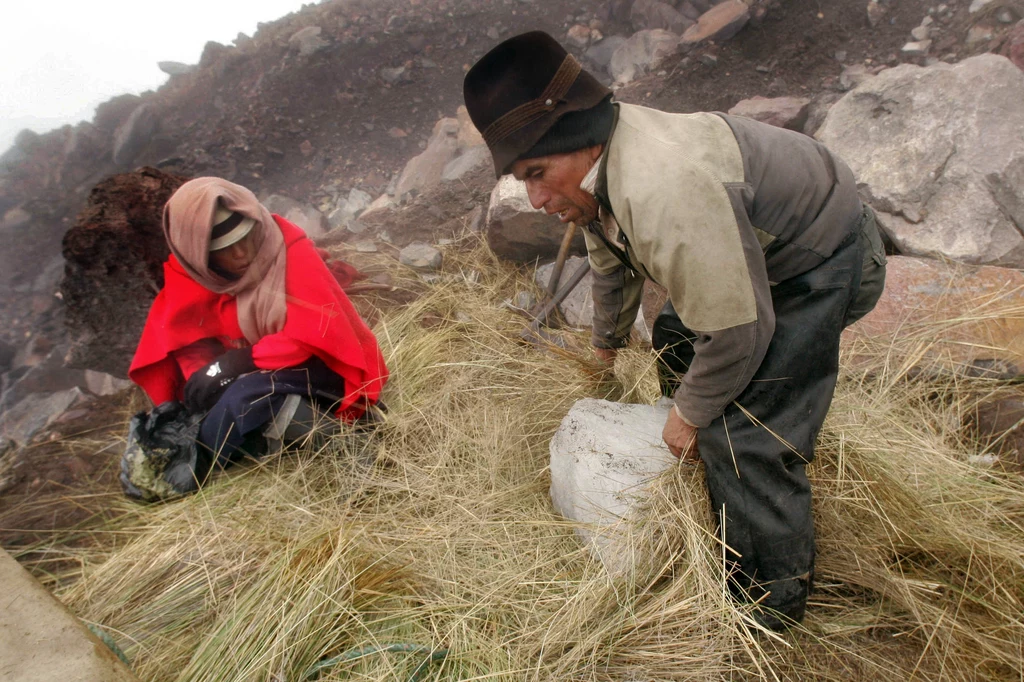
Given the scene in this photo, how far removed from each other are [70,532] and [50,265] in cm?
485

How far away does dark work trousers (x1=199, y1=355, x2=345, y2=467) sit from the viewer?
2.55 metres

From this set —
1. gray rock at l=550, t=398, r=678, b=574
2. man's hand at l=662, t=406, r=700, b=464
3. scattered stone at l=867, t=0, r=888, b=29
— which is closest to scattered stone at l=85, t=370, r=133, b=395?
gray rock at l=550, t=398, r=678, b=574

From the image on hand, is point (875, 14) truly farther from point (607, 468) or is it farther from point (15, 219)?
point (15, 219)

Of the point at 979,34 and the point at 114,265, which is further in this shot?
the point at 979,34

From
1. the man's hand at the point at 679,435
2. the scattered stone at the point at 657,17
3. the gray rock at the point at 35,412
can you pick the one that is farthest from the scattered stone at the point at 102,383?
the scattered stone at the point at 657,17

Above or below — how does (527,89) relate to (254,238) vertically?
above

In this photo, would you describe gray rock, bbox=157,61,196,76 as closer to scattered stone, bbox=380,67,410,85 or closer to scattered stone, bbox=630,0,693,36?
scattered stone, bbox=380,67,410,85

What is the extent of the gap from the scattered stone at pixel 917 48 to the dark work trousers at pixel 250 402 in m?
5.80

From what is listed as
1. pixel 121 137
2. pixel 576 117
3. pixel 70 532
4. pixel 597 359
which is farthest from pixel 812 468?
pixel 121 137

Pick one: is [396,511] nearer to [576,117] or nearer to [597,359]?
[597,359]

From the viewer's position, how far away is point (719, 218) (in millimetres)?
1350

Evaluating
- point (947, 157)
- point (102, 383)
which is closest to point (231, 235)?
point (102, 383)

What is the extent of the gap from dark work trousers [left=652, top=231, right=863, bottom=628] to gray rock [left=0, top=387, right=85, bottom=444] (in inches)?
182

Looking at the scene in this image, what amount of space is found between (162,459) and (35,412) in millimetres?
3059
